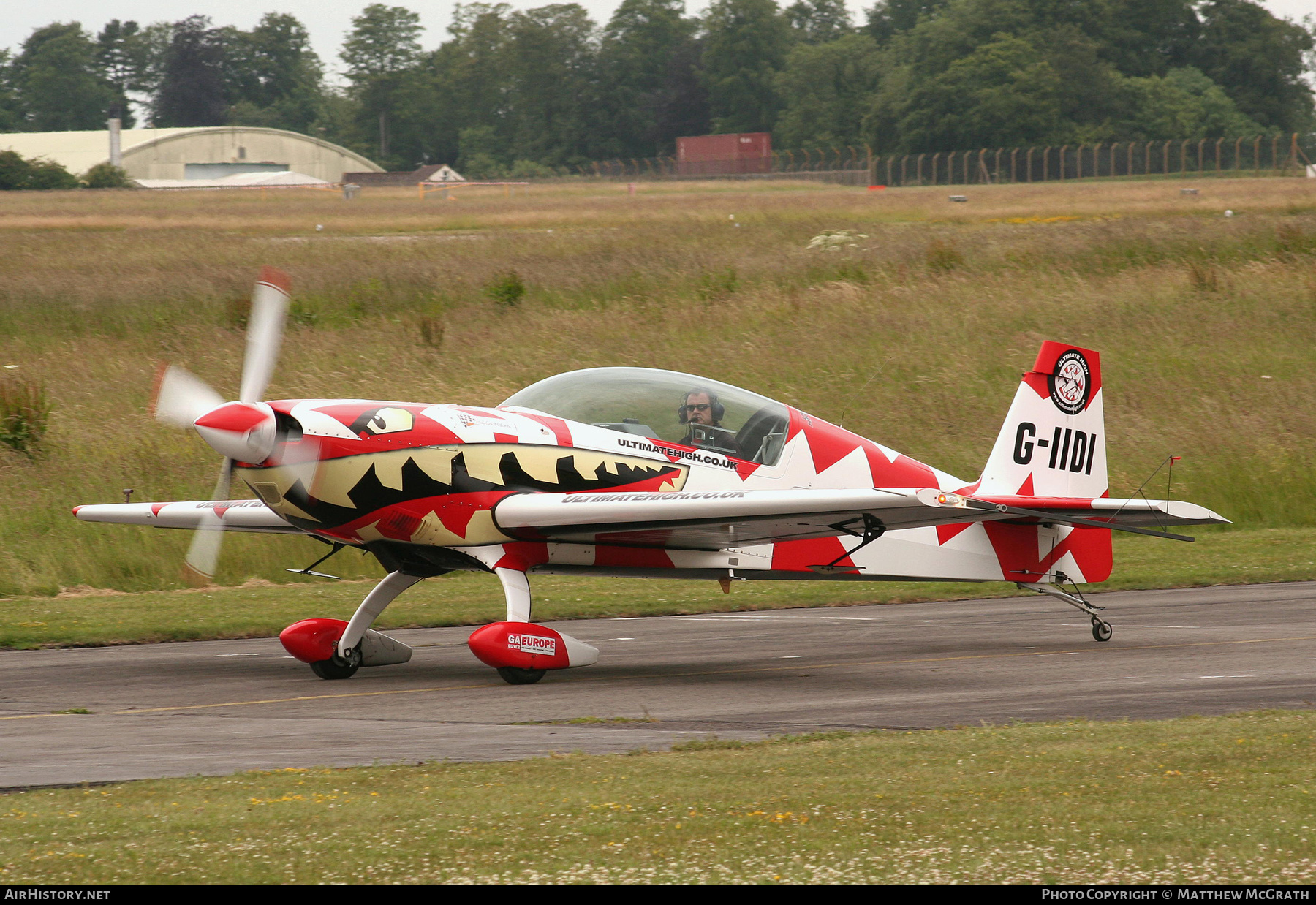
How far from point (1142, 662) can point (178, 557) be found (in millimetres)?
11161

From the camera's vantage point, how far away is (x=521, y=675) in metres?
10.8

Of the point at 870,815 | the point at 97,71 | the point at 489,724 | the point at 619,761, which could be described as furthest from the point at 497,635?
the point at 97,71

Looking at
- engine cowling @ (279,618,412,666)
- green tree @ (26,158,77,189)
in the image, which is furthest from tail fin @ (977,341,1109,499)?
green tree @ (26,158,77,189)

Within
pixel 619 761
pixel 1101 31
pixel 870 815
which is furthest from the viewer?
pixel 1101 31

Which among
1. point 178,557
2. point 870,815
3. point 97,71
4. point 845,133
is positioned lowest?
point 178,557

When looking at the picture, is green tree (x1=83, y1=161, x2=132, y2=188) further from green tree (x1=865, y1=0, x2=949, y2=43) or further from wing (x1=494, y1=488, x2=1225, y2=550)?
wing (x1=494, y1=488, x2=1225, y2=550)

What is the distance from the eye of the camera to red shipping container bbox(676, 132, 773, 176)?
420 feet

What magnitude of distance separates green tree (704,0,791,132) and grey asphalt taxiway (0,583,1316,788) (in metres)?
137

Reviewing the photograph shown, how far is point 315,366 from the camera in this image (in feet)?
81.2

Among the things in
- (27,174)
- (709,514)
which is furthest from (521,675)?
(27,174)

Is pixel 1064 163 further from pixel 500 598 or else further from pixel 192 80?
pixel 192 80

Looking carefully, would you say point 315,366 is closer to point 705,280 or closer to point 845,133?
point 705,280

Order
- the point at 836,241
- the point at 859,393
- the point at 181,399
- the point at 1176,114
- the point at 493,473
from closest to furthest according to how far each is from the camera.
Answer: the point at 181,399
the point at 493,473
the point at 859,393
the point at 836,241
the point at 1176,114

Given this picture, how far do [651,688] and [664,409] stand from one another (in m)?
2.23
